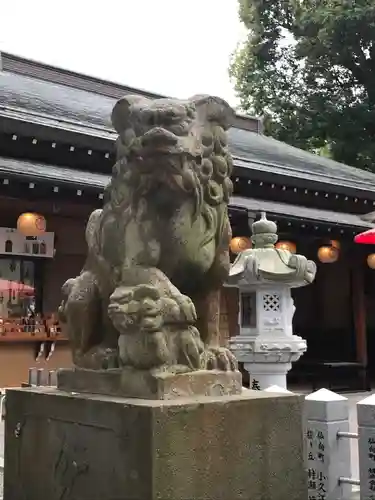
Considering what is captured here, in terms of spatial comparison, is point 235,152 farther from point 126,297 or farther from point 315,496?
point 126,297

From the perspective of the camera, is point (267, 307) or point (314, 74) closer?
point (267, 307)

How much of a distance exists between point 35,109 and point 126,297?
9.69m

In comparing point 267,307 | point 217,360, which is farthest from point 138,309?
point 267,307

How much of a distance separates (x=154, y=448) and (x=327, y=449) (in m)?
2.39

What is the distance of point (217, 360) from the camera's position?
2.93 m

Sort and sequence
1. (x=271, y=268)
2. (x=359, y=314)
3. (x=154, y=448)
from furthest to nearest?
1. (x=359, y=314)
2. (x=271, y=268)
3. (x=154, y=448)

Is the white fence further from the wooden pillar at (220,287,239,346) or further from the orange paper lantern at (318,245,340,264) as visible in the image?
the orange paper lantern at (318,245,340,264)

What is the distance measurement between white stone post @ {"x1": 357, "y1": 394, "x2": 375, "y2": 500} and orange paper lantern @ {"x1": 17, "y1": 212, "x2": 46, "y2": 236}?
20.7 ft

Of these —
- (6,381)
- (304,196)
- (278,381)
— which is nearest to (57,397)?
(278,381)

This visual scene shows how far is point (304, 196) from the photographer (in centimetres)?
1391

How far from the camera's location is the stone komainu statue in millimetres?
2750

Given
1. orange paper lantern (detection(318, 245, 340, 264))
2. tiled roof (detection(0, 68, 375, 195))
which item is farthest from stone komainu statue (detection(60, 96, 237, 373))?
orange paper lantern (detection(318, 245, 340, 264))

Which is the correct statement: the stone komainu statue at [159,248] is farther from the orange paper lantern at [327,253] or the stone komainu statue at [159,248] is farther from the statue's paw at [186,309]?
the orange paper lantern at [327,253]

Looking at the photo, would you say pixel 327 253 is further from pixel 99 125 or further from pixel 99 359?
pixel 99 359
